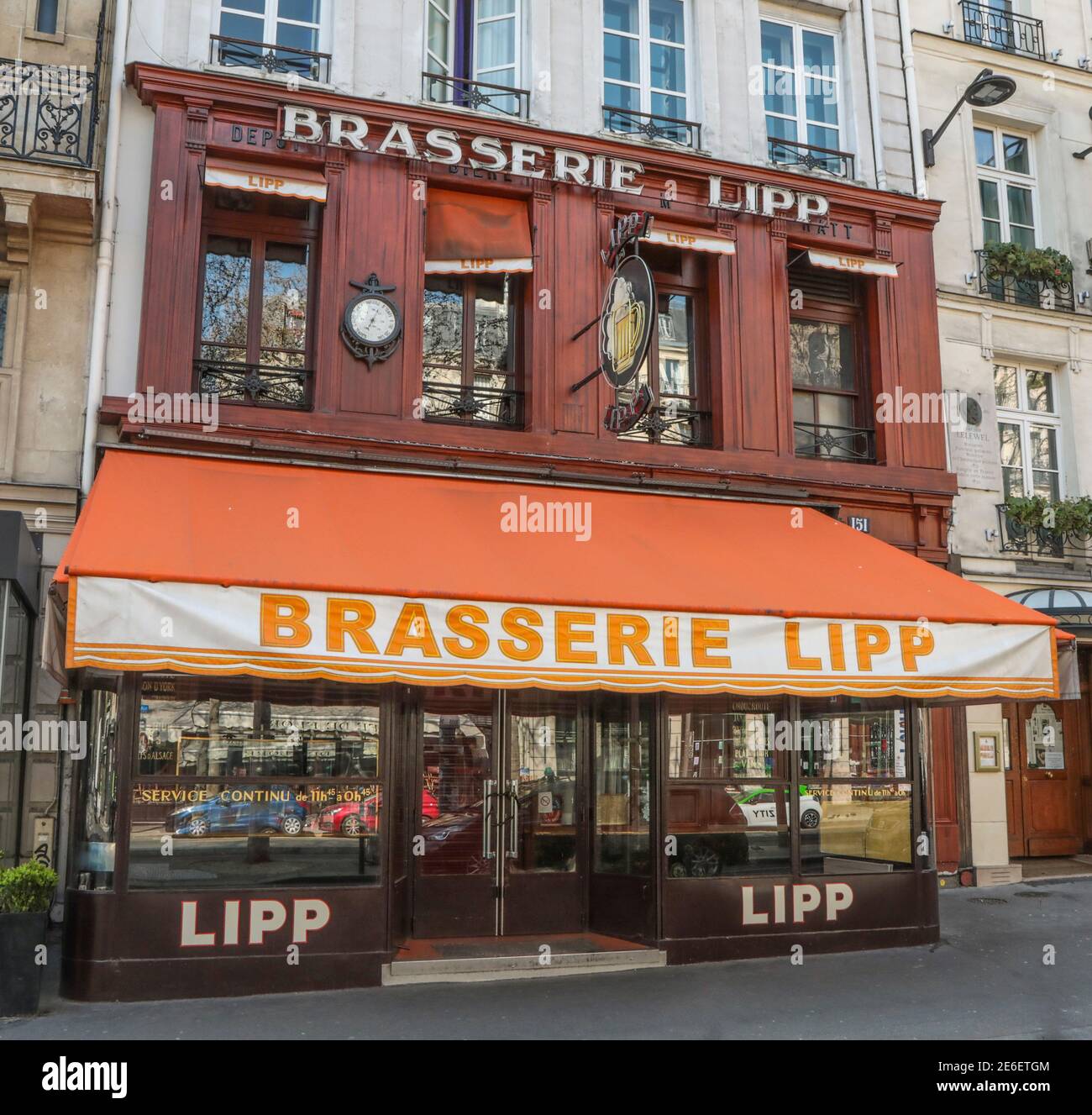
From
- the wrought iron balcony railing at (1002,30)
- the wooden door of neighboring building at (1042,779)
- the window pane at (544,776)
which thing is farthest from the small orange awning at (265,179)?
the wooden door of neighboring building at (1042,779)

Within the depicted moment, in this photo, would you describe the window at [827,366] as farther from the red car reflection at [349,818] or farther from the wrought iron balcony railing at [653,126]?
the red car reflection at [349,818]

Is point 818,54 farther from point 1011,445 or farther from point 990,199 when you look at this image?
point 1011,445

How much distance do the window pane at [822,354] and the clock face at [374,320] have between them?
15.0 ft

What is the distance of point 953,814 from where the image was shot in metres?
12.2

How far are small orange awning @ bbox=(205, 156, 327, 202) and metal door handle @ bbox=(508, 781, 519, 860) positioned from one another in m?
5.58

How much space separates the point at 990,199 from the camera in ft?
46.1

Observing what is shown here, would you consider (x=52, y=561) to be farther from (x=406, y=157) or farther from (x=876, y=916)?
(x=876, y=916)

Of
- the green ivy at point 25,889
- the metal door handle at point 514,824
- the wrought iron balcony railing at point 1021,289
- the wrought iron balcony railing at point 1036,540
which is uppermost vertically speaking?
the wrought iron balcony railing at point 1021,289

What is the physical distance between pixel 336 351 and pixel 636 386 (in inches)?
122

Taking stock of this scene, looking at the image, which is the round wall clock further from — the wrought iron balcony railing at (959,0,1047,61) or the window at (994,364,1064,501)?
the wrought iron balcony railing at (959,0,1047,61)

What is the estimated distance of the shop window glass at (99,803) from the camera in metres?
7.83

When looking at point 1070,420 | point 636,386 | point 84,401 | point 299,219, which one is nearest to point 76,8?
point 299,219

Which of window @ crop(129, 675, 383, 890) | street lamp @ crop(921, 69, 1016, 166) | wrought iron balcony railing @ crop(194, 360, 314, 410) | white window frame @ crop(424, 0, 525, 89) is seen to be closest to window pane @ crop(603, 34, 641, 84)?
white window frame @ crop(424, 0, 525, 89)

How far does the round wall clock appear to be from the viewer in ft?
33.8
